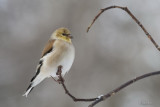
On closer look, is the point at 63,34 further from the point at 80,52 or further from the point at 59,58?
the point at 80,52

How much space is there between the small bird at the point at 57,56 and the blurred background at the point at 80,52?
314 cm

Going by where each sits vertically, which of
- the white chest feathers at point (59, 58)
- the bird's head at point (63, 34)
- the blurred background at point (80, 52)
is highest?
the bird's head at point (63, 34)

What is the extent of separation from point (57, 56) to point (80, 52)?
4109 millimetres

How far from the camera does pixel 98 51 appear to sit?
6.75m

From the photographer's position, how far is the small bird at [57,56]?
7.71ft

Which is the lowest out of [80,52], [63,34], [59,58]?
[80,52]

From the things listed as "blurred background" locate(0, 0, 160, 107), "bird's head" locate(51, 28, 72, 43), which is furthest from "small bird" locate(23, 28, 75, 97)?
"blurred background" locate(0, 0, 160, 107)

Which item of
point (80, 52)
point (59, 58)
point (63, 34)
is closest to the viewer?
point (59, 58)

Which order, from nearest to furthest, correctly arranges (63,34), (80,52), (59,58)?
(59,58), (63,34), (80,52)

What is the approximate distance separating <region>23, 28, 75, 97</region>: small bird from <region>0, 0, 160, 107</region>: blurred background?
10.3 ft

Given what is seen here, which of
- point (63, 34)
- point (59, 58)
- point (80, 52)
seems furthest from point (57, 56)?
point (80, 52)

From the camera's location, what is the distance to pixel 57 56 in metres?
2.46

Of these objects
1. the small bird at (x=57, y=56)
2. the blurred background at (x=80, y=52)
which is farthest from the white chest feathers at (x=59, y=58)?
the blurred background at (x=80, y=52)

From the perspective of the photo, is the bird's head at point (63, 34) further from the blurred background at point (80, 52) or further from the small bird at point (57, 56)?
the blurred background at point (80, 52)
